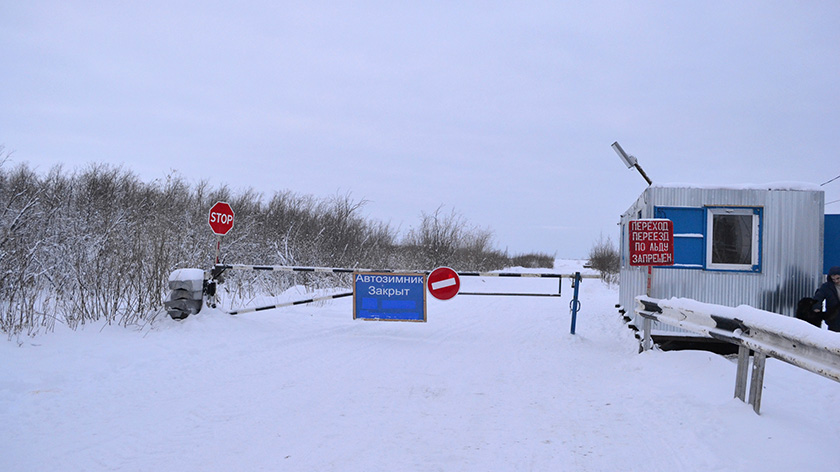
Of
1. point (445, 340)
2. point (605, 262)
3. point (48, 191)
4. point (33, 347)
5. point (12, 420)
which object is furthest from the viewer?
point (605, 262)

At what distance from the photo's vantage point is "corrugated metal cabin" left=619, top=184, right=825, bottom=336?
33.2 feet

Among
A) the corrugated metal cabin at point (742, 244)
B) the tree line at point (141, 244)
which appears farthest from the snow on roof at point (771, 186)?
the tree line at point (141, 244)

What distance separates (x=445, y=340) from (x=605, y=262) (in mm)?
38601

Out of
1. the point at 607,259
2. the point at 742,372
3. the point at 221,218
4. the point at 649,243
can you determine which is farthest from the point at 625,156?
the point at 607,259

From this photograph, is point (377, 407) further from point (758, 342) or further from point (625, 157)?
point (625, 157)

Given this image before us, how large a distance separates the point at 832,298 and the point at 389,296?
24.5ft

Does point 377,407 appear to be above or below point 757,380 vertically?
below

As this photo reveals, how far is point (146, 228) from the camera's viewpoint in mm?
12008

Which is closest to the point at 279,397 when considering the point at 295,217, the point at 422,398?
the point at 422,398

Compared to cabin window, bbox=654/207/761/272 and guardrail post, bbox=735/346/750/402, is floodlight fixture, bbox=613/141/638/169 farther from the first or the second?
guardrail post, bbox=735/346/750/402

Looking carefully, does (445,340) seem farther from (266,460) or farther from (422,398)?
(266,460)

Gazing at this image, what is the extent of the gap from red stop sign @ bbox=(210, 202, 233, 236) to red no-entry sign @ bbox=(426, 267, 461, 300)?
4.04 m

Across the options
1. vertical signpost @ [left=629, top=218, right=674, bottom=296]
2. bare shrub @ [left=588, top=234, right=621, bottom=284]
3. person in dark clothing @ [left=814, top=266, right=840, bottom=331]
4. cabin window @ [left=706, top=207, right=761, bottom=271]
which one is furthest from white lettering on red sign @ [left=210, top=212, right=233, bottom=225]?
bare shrub @ [left=588, top=234, right=621, bottom=284]

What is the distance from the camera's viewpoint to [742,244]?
1038 cm
